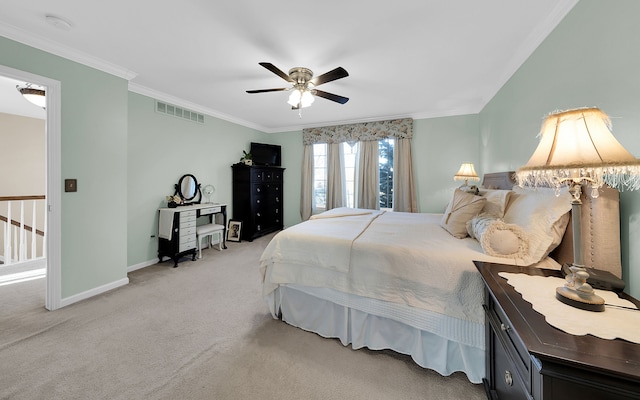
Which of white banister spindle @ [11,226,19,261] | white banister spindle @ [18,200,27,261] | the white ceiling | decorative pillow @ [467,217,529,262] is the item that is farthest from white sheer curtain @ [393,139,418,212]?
white banister spindle @ [11,226,19,261]

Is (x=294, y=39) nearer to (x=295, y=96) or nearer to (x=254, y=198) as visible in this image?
(x=295, y=96)

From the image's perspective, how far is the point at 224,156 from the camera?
4602 mm

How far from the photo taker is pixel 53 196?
2.17 metres

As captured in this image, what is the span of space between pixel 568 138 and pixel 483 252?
857 millimetres

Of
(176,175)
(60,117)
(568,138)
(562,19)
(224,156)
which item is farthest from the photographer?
(224,156)

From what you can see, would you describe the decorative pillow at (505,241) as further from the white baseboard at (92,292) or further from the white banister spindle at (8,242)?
Result: the white banister spindle at (8,242)

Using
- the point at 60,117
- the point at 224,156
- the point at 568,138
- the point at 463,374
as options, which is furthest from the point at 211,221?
the point at 568,138

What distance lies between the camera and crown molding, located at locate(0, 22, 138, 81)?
194 cm

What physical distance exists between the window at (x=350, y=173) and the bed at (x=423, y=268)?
2.59 m

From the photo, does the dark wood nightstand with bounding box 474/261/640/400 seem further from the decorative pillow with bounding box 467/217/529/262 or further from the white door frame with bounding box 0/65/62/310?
the white door frame with bounding box 0/65/62/310

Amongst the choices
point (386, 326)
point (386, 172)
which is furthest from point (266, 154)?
point (386, 326)

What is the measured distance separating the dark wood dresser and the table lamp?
14.4ft

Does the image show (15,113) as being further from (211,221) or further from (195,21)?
(195,21)

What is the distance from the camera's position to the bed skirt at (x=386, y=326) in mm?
1426
